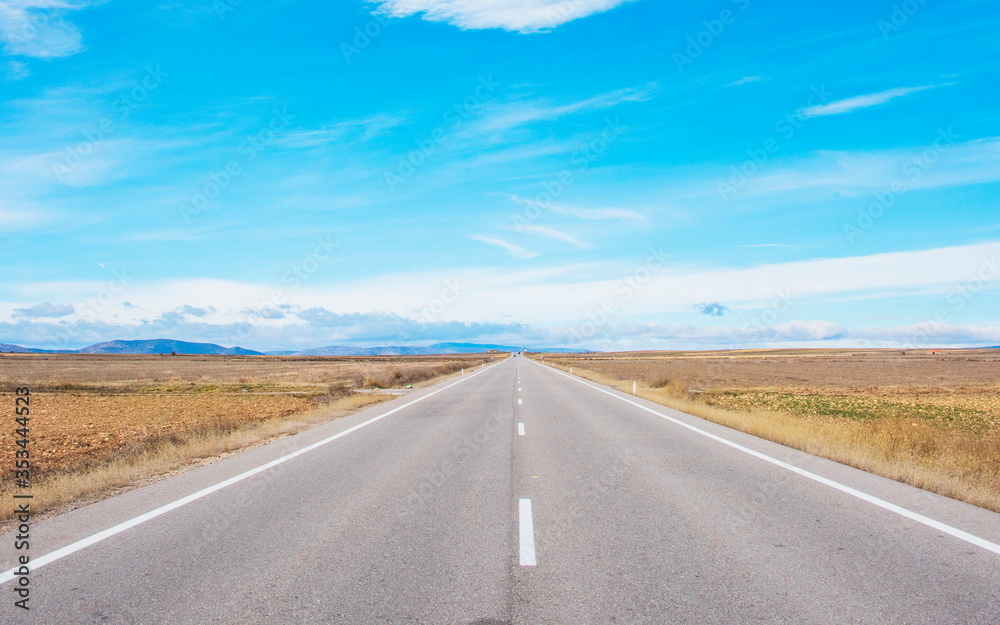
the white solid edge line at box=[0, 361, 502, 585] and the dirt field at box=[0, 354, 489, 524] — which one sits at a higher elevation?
the white solid edge line at box=[0, 361, 502, 585]

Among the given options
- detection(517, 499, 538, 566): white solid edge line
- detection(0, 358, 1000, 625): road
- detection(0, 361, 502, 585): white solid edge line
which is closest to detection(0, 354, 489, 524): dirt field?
detection(0, 358, 1000, 625): road

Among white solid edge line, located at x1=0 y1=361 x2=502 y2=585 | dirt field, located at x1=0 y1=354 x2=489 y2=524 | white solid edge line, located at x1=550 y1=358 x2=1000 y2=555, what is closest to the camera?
white solid edge line, located at x1=0 y1=361 x2=502 y2=585

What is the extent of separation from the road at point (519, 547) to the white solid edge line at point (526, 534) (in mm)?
34

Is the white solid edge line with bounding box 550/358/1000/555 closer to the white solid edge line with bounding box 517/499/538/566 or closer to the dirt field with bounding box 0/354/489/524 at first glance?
the white solid edge line with bounding box 517/499/538/566

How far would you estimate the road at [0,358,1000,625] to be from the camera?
12.8ft

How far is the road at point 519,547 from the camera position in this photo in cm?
390

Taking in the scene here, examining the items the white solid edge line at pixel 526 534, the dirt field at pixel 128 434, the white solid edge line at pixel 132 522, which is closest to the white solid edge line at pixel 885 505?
the white solid edge line at pixel 526 534

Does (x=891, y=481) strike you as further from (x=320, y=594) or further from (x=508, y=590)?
(x=320, y=594)

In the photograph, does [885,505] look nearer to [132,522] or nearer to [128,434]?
[132,522]

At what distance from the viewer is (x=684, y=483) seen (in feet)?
25.2

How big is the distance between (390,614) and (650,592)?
1874mm

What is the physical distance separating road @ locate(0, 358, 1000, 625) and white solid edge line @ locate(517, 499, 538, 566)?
0.03 metres

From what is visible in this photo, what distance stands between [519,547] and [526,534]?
37cm

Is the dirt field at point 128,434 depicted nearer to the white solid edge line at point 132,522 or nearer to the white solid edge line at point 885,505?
the white solid edge line at point 132,522
